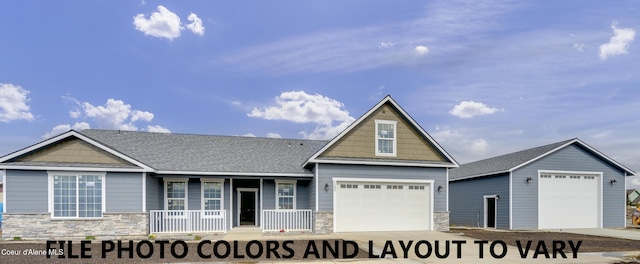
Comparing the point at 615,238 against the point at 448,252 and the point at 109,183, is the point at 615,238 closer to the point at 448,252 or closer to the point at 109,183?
the point at 448,252

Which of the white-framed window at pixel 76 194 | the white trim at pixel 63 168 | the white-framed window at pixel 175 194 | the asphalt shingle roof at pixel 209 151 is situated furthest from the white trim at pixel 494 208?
the white-framed window at pixel 76 194

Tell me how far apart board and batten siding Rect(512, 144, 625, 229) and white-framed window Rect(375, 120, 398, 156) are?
7478 millimetres

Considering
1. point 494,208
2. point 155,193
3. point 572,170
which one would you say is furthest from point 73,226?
point 572,170

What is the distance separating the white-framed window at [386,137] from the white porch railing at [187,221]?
7.24 m

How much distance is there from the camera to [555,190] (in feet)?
74.7

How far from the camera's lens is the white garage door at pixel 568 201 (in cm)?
2247

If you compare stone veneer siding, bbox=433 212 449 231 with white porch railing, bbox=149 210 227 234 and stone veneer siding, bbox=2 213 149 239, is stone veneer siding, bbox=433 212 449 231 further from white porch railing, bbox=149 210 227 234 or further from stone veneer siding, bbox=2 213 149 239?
stone veneer siding, bbox=2 213 149 239

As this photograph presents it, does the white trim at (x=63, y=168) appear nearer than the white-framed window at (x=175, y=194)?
Yes

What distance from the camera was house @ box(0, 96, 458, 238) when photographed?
53.1 feet

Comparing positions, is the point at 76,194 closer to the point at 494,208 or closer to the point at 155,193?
the point at 155,193

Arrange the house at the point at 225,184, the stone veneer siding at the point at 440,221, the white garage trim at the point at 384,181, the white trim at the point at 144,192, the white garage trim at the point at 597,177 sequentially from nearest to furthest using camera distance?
the house at the point at 225,184 < the white trim at the point at 144,192 < the white garage trim at the point at 384,181 < the stone veneer siding at the point at 440,221 < the white garage trim at the point at 597,177

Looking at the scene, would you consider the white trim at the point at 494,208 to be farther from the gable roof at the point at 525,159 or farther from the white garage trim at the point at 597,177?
the white garage trim at the point at 597,177

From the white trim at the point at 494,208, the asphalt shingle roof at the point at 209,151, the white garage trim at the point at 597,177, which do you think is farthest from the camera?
the white trim at the point at 494,208

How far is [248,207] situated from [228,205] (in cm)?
109
